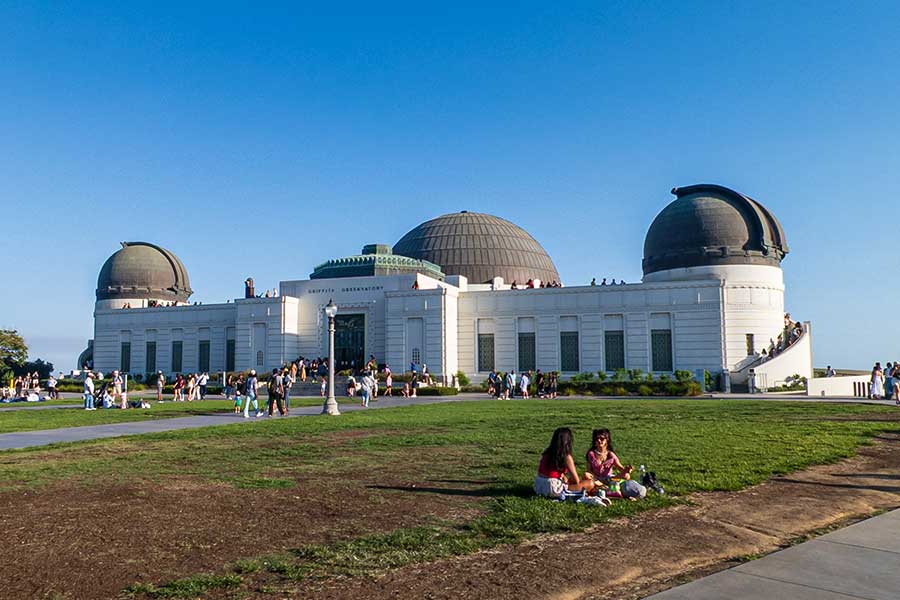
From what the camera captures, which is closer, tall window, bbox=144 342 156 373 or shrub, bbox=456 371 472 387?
shrub, bbox=456 371 472 387

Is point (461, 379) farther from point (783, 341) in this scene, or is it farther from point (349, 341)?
point (783, 341)

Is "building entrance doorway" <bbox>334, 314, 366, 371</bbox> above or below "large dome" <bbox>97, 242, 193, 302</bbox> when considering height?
below

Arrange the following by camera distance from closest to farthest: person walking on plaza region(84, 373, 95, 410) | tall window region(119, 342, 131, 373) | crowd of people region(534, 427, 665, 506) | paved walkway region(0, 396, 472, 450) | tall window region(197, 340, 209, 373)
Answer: crowd of people region(534, 427, 665, 506) → paved walkway region(0, 396, 472, 450) → person walking on plaza region(84, 373, 95, 410) → tall window region(197, 340, 209, 373) → tall window region(119, 342, 131, 373)

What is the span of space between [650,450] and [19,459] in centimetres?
1194

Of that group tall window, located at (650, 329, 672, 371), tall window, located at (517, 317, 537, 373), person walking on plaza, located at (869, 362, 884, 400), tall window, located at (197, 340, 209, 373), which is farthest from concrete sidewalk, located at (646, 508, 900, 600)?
tall window, located at (197, 340, 209, 373)

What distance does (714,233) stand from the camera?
50000 mm

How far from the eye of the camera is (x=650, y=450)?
45.5ft

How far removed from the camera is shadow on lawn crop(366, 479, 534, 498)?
952cm

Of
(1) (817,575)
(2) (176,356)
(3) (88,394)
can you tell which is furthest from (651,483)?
(2) (176,356)

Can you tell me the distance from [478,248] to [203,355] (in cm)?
2480

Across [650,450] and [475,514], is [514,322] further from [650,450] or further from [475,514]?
[475,514]

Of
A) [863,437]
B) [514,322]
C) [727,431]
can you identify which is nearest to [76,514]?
[727,431]

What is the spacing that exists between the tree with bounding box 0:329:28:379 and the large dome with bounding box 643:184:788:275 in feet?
182

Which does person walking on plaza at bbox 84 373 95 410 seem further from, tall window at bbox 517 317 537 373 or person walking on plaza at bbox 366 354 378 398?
tall window at bbox 517 317 537 373
